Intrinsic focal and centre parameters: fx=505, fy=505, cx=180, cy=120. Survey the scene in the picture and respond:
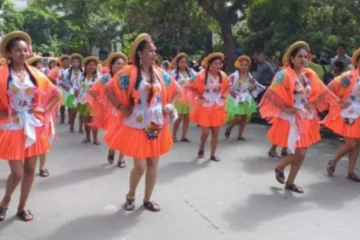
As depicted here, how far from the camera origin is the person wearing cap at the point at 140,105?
5199 mm

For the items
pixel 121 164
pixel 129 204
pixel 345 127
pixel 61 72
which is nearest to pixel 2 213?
pixel 129 204

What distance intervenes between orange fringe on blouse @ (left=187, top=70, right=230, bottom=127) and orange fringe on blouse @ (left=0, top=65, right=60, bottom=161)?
10.8ft

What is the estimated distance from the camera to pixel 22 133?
190 inches

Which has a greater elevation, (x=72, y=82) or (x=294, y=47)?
(x=294, y=47)

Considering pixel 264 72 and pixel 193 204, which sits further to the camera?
pixel 264 72

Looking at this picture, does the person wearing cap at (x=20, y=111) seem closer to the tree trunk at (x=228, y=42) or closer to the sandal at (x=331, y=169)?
the sandal at (x=331, y=169)

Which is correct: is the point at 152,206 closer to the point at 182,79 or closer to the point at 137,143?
the point at 137,143

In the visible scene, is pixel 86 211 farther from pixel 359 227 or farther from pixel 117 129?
pixel 359 227

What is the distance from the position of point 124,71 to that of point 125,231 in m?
1.62

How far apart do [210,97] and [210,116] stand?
0.39m

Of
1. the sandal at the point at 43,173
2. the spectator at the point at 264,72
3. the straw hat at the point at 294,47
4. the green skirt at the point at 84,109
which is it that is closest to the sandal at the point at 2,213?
the sandal at the point at 43,173

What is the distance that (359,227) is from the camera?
514 cm

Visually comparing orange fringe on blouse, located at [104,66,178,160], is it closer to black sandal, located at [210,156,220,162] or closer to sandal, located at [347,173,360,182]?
black sandal, located at [210,156,220,162]

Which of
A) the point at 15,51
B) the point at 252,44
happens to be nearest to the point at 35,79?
the point at 15,51
